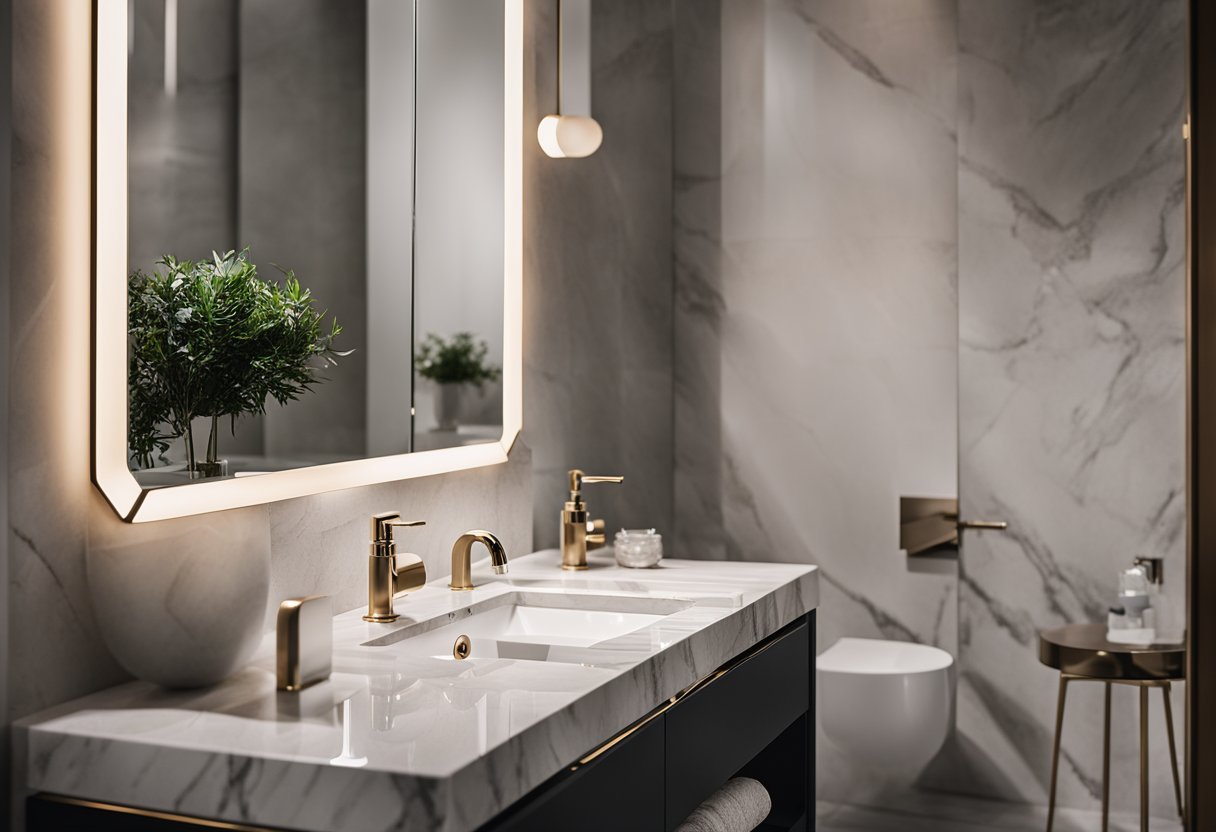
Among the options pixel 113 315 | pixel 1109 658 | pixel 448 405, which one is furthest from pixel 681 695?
pixel 1109 658

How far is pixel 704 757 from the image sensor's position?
1.59 m

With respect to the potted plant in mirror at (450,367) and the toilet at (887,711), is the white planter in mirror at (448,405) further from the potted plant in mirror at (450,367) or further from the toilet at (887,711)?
the toilet at (887,711)

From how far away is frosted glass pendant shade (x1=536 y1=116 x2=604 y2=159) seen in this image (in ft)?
7.43

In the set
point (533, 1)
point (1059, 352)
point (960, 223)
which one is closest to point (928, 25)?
point (960, 223)

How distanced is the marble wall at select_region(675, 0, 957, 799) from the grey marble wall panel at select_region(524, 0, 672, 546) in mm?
114

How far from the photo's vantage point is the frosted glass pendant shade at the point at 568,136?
227cm

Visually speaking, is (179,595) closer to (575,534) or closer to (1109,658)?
(575,534)

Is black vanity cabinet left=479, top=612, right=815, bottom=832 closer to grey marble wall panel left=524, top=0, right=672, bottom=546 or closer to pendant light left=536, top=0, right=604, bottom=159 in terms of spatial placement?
grey marble wall panel left=524, top=0, right=672, bottom=546

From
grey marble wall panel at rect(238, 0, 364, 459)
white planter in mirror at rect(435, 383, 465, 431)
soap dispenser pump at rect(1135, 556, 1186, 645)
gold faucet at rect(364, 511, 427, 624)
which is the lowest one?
soap dispenser pump at rect(1135, 556, 1186, 645)

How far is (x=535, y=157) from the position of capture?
2.34 meters

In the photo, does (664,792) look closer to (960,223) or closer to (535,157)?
(535,157)

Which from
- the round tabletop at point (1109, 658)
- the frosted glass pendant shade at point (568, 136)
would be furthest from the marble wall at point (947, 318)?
the frosted glass pendant shade at point (568, 136)

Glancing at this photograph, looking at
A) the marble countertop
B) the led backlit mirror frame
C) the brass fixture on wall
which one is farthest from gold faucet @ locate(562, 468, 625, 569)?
the brass fixture on wall

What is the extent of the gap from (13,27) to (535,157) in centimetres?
126
